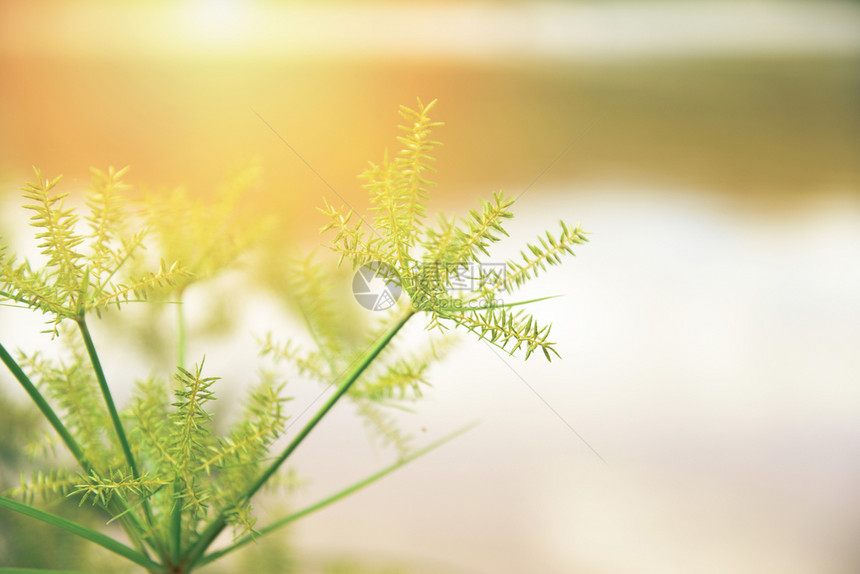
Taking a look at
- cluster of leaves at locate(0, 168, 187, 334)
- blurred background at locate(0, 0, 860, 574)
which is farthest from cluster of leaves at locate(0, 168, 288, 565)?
blurred background at locate(0, 0, 860, 574)

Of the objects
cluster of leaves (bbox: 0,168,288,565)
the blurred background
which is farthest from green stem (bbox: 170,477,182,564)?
the blurred background

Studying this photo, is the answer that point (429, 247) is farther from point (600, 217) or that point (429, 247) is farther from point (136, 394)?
point (600, 217)

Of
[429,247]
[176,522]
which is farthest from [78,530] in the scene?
[429,247]

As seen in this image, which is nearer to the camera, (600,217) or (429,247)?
(429,247)

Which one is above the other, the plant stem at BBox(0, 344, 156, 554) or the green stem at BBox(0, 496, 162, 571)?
the plant stem at BBox(0, 344, 156, 554)

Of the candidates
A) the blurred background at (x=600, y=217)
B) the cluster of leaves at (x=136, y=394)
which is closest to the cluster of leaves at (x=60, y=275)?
the cluster of leaves at (x=136, y=394)

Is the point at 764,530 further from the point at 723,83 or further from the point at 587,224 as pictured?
the point at 723,83

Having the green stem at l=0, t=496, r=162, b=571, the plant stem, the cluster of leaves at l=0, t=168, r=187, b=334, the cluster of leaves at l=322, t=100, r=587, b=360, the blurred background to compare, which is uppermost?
the blurred background

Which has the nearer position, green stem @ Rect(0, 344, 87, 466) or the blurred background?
green stem @ Rect(0, 344, 87, 466)

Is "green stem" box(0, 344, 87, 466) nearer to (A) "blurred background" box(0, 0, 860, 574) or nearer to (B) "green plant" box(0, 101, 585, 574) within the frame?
(B) "green plant" box(0, 101, 585, 574)

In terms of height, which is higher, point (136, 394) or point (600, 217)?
point (600, 217)
